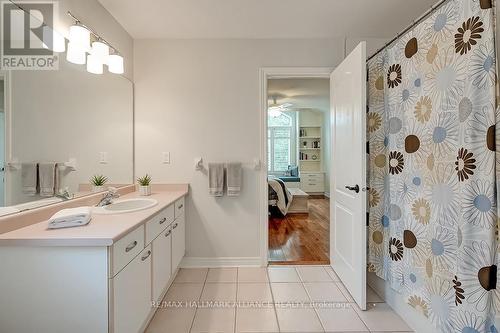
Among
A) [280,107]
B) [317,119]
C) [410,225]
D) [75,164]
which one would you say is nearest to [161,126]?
[75,164]

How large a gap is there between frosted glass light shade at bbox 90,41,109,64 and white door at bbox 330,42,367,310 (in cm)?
199

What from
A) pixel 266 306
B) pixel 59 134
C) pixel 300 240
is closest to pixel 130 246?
pixel 59 134

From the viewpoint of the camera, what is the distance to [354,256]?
6.40ft

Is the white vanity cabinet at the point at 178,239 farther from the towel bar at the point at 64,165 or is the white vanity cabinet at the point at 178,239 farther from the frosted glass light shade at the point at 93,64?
the frosted glass light shade at the point at 93,64

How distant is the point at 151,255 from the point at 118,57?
1689mm

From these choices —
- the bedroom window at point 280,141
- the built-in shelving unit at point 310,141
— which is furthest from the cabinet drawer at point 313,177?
the bedroom window at point 280,141

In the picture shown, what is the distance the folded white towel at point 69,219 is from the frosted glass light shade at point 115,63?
52.8 inches

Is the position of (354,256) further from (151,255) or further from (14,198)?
(14,198)

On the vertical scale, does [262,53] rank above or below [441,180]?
above

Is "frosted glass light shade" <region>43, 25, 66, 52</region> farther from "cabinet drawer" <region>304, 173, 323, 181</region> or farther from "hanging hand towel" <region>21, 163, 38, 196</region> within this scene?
"cabinet drawer" <region>304, 173, 323, 181</region>

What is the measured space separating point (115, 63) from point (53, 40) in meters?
0.56

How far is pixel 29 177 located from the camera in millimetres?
1420

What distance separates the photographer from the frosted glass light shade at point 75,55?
169cm

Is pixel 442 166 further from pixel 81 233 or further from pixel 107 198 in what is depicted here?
pixel 107 198
